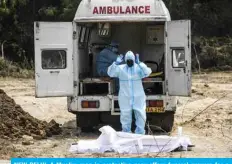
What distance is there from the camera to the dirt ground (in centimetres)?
952

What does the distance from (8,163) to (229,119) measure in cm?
697

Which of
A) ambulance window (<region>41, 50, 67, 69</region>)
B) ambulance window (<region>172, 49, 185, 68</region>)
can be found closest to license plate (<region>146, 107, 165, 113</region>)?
ambulance window (<region>172, 49, 185, 68</region>)

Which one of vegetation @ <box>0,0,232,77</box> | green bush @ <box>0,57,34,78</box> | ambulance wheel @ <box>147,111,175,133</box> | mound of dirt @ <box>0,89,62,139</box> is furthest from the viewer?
vegetation @ <box>0,0,232,77</box>

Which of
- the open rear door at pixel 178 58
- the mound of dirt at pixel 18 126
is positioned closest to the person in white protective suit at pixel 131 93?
the open rear door at pixel 178 58

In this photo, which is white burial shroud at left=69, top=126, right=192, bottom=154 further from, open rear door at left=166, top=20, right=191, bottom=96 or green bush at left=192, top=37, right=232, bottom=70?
green bush at left=192, top=37, right=232, bottom=70

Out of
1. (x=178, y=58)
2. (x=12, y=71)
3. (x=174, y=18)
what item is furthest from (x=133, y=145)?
(x=174, y=18)

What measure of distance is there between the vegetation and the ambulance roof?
18.9 m

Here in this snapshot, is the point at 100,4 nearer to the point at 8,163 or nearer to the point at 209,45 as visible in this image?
the point at 8,163

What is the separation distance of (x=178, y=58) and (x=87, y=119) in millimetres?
2288

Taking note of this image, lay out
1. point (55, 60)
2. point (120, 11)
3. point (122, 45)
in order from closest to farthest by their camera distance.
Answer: point (55, 60), point (120, 11), point (122, 45)

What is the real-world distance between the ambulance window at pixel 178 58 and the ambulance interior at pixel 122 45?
2.09 feet

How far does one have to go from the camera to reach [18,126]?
11.5 metres

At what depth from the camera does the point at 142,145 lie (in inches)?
374

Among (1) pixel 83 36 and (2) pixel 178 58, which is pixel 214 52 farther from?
(2) pixel 178 58
